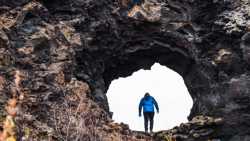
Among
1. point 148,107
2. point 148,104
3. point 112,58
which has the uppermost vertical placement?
point 112,58

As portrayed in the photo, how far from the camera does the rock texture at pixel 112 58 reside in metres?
13.1

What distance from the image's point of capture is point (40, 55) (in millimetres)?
14164

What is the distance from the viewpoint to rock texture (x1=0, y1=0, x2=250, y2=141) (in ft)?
43.0

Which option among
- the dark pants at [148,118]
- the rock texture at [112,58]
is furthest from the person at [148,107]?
the rock texture at [112,58]

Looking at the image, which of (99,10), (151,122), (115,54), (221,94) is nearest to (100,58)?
(115,54)

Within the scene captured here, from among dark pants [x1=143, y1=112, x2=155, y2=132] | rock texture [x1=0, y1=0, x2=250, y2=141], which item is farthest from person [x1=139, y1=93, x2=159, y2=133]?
rock texture [x1=0, y1=0, x2=250, y2=141]

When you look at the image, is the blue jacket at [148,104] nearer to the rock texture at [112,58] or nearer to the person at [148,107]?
the person at [148,107]

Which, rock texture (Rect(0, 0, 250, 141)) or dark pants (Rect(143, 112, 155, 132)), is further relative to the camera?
dark pants (Rect(143, 112, 155, 132))

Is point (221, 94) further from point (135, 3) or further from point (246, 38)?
point (135, 3)

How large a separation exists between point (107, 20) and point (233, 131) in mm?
6601

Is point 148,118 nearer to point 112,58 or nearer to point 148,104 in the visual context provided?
point 148,104

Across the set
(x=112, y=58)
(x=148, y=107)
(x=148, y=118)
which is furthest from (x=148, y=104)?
(x=112, y=58)

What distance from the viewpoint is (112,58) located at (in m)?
17.5

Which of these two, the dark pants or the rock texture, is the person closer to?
the dark pants
